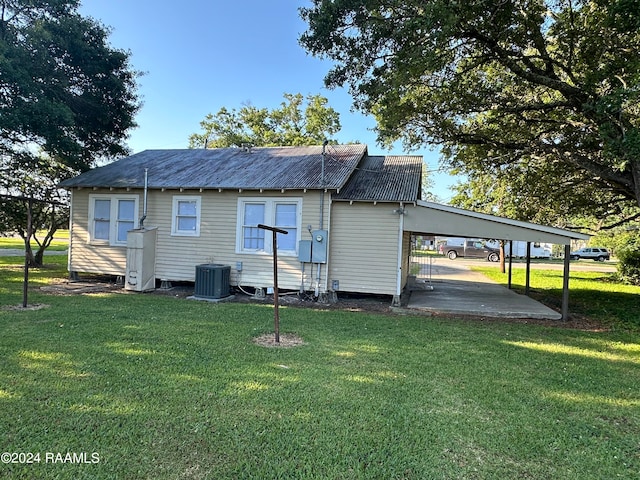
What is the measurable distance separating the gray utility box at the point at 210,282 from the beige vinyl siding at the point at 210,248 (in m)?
0.70

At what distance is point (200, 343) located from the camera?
5277 mm

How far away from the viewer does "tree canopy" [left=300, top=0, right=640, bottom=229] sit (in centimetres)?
634

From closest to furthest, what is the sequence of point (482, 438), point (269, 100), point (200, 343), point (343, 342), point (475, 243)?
point (482, 438), point (200, 343), point (343, 342), point (269, 100), point (475, 243)

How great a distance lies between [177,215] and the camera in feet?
34.2

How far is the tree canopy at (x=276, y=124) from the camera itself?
2661cm

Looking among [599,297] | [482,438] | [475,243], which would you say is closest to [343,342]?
[482,438]

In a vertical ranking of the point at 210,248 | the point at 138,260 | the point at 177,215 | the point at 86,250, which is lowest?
the point at 138,260

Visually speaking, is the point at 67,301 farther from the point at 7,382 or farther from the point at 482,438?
the point at 482,438

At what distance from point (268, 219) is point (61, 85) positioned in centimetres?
840

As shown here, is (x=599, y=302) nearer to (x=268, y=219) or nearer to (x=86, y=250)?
(x=268, y=219)

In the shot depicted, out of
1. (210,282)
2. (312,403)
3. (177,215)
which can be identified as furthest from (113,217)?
(312,403)

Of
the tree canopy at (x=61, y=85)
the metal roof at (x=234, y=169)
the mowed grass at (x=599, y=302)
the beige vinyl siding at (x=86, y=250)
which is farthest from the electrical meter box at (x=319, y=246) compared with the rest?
the tree canopy at (x=61, y=85)

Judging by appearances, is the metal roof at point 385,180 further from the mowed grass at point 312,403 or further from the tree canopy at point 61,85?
the tree canopy at point 61,85

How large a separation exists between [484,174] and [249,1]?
376 inches
